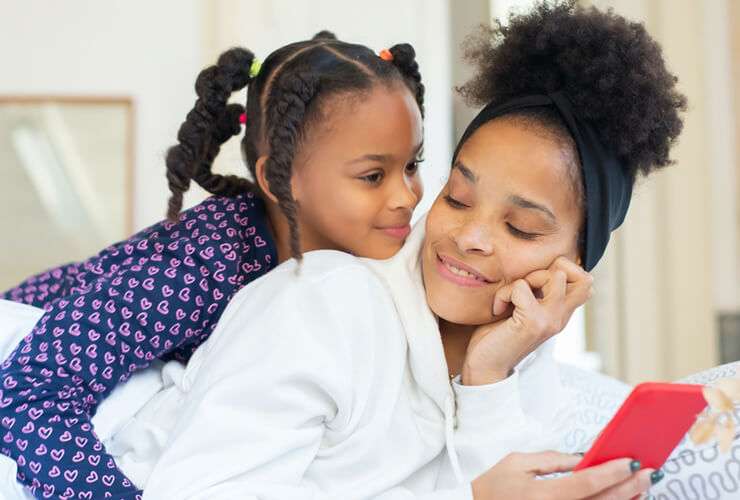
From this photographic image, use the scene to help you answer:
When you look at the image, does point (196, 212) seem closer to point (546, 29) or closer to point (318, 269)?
point (318, 269)

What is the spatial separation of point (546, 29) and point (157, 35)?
2508mm

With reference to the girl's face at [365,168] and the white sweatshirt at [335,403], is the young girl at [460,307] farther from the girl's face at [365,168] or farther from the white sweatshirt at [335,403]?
the girl's face at [365,168]

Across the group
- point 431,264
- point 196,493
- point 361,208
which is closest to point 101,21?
point 361,208

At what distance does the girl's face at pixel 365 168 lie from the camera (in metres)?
1.64

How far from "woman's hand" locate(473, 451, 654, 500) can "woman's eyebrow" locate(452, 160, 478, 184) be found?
436 millimetres

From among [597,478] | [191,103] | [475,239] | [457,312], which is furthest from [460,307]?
[191,103]

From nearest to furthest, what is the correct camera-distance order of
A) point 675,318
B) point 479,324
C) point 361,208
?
1. point 479,324
2. point 361,208
3. point 675,318

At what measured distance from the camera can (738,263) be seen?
3672 mm

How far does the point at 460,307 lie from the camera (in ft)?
4.74

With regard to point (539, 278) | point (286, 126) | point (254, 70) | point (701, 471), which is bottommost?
point (701, 471)

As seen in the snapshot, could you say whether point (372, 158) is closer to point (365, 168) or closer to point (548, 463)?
point (365, 168)

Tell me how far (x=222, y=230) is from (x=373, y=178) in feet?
0.99

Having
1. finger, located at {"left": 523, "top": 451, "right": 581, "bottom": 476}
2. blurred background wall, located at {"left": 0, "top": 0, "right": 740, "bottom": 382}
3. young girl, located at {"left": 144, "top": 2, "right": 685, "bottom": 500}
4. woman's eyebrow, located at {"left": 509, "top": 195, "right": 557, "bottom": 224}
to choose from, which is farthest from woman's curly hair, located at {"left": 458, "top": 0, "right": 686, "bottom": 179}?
blurred background wall, located at {"left": 0, "top": 0, "right": 740, "bottom": 382}

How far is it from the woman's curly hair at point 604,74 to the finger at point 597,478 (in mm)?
518
